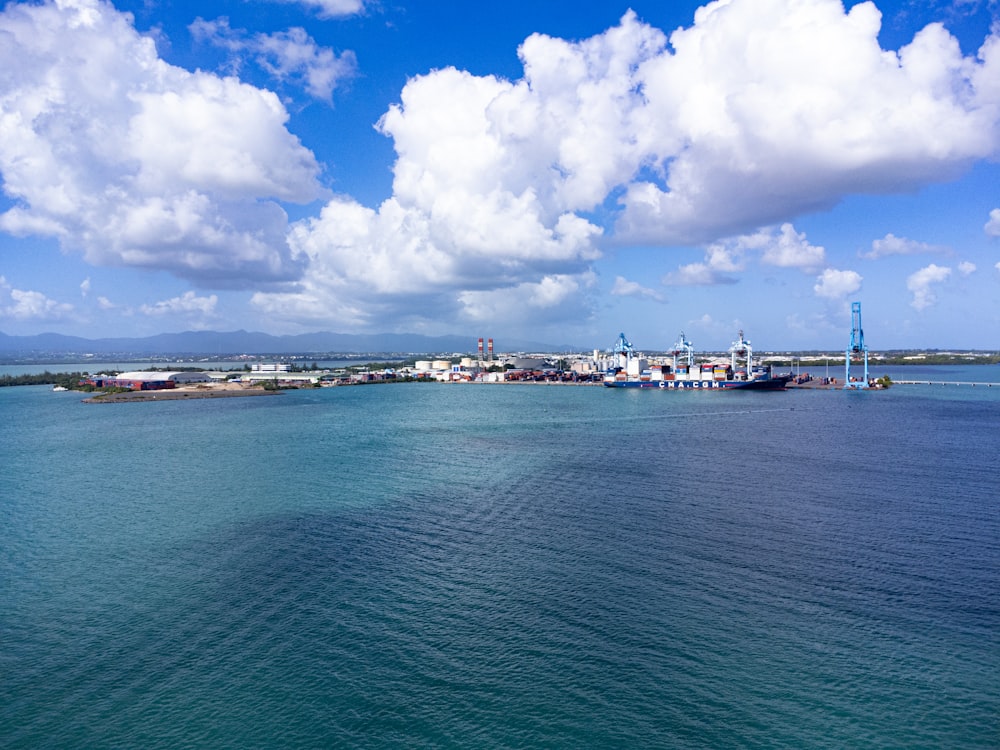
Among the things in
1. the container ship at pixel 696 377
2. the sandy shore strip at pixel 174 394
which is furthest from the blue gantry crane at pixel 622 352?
the sandy shore strip at pixel 174 394

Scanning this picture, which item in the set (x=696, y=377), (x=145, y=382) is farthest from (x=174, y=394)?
(x=696, y=377)

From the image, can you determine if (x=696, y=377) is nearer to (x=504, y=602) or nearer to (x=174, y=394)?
(x=174, y=394)

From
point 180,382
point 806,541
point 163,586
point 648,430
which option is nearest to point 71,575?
point 163,586

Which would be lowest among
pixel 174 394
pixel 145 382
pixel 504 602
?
pixel 504 602

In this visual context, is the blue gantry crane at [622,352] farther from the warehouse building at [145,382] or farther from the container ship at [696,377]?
the warehouse building at [145,382]

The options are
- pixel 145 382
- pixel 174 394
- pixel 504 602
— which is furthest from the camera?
pixel 145 382

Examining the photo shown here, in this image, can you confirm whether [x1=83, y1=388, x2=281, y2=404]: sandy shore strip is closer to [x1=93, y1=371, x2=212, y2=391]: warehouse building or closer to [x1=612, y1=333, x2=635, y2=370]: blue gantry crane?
[x1=93, y1=371, x2=212, y2=391]: warehouse building

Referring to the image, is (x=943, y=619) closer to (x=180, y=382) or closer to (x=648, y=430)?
(x=648, y=430)

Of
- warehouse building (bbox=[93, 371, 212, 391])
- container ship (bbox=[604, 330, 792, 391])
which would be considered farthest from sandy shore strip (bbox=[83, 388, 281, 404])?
container ship (bbox=[604, 330, 792, 391])
